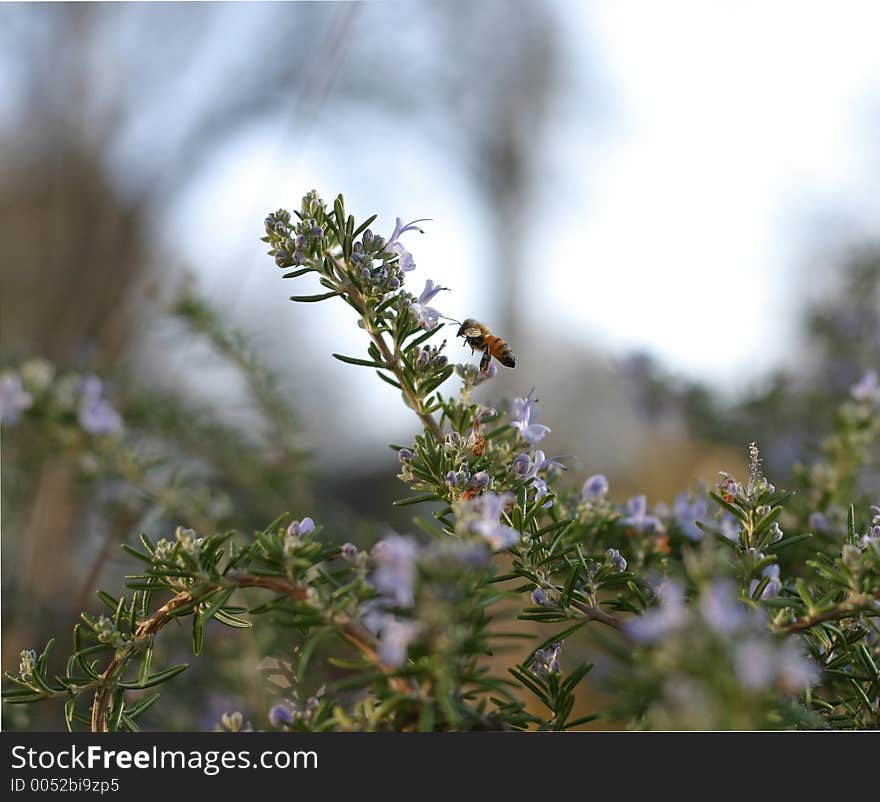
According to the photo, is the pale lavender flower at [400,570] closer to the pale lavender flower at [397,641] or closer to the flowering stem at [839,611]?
the pale lavender flower at [397,641]

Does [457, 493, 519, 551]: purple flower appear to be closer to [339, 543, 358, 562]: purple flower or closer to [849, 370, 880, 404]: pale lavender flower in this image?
[339, 543, 358, 562]: purple flower

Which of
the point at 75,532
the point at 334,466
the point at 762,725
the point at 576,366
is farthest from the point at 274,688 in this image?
the point at 576,366

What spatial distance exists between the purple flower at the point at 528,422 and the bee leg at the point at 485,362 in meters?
0.04

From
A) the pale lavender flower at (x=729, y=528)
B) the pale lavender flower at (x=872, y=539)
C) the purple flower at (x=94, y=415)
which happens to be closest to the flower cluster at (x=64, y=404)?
the purple flower at (x=94, y=415)

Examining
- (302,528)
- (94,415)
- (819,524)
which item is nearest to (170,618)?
(302,528)

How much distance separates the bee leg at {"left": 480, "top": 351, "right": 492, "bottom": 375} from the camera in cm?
57

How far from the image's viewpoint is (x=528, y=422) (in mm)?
544

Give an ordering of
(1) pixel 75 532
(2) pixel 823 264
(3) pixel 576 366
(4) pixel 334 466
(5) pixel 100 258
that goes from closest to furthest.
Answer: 1. (1) pixel 75 532
2. (5) pixel 100 258
3. (2) pixel 823 264
4. (4) pixel 334 466
5. (3) pixel 576 366

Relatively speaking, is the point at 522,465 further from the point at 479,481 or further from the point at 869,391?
the point at 869,391

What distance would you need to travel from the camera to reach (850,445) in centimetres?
84

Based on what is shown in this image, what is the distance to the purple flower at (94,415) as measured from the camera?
1023 millimetres

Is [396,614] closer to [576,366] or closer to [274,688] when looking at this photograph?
[274,688]

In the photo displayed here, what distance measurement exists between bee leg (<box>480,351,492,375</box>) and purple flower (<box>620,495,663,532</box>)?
0.53ft

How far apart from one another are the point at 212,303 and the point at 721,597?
109 cm
